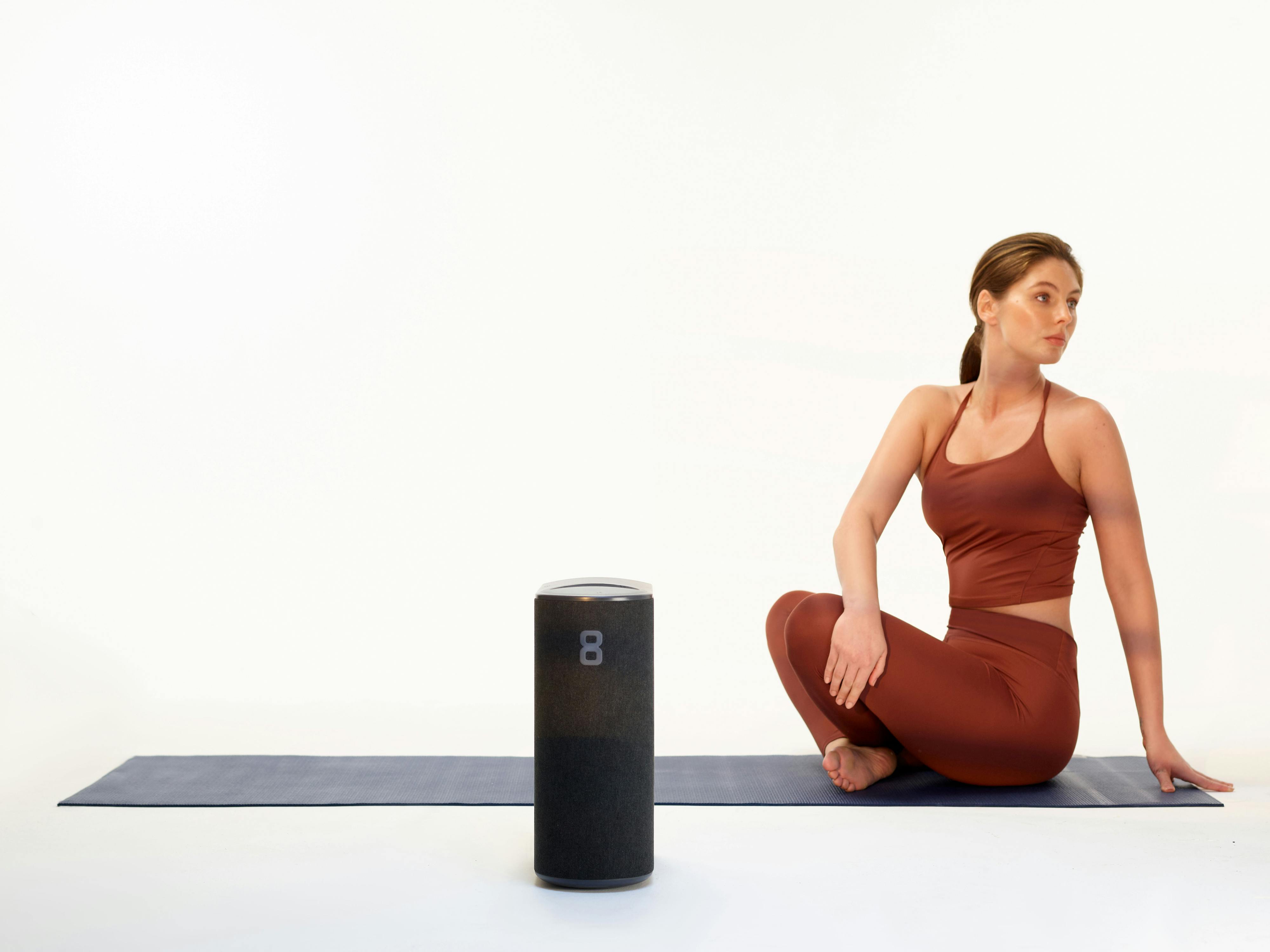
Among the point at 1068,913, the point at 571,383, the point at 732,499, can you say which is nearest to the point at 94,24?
the point at 571,383

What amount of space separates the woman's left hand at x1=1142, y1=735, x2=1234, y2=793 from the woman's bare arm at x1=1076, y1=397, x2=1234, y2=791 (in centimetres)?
2

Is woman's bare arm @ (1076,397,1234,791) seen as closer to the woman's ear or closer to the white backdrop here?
the woman's ear

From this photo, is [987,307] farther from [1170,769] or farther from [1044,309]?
[1170,769]

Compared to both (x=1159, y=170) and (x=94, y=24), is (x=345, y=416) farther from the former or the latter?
(x=1159, y=170)

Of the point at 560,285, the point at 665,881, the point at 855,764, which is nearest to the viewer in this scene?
the point at 665,881

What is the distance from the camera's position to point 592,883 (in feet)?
6.78

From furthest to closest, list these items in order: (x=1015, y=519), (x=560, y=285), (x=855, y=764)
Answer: (x=560, y=285)
(x=1015, y=519)
(x=855, y=764)

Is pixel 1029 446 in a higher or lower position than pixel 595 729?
higher

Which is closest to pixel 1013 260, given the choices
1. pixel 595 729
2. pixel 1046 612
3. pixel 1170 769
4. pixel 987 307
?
pixel 987 307

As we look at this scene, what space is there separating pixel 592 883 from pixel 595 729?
9.9 inches

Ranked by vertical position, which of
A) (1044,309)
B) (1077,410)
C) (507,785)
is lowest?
(507,785)

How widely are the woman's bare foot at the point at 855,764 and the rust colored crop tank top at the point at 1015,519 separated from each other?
1.37 ft

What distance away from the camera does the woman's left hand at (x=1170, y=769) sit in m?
2.83

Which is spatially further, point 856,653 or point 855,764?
point 855,764
